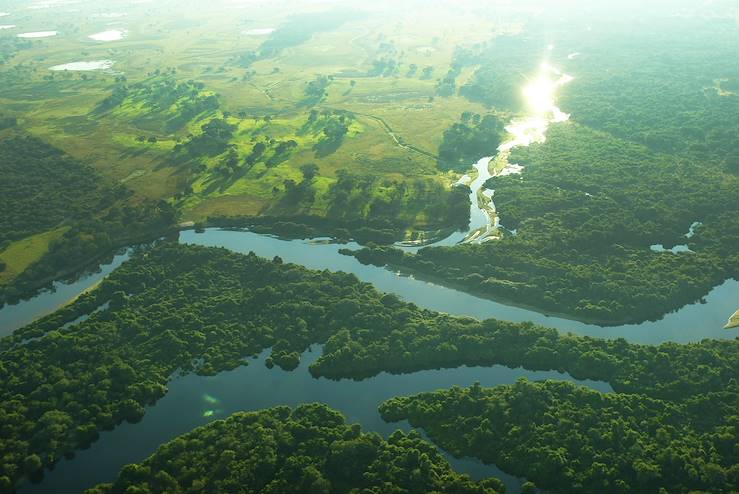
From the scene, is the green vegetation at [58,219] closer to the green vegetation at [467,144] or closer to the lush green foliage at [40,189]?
the lush green foliage at [40,189]

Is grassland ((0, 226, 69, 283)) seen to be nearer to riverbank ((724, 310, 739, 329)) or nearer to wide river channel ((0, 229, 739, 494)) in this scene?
wide river channel ((0, 229, 739, 494))

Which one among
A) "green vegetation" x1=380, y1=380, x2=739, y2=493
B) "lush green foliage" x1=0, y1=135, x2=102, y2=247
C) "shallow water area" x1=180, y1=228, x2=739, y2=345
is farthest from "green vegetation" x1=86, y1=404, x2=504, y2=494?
"lush green foliage" x1=0, y1=135, x2=102, y2=247

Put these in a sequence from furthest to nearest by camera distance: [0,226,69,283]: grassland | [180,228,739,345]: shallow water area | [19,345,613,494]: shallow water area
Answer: [0,226,69,283]: grassland → [180,228,739,345]: shallow water area → [19,345,613,494]: shallow water area

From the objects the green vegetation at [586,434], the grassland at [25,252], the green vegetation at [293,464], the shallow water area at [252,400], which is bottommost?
the shallow water area at [252,400]

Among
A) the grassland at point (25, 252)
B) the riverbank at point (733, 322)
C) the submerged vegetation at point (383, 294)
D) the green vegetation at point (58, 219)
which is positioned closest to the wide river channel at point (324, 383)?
the riverbank at point (733, 322)

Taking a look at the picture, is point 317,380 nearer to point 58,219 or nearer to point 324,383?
point 324,383

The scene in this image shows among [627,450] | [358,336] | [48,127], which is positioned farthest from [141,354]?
[48,127]

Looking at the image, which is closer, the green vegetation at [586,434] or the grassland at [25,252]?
the green vegetation at [586,434]
